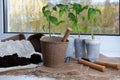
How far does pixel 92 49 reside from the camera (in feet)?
3.27

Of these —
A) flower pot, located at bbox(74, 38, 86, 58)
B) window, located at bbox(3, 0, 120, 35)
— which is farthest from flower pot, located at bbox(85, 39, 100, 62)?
window, located at bbox(3, 0, 120, 35)

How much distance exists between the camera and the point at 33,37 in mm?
1173

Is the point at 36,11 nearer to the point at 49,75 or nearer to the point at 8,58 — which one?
the point at 8,58

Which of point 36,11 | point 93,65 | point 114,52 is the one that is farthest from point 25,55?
point 114,52

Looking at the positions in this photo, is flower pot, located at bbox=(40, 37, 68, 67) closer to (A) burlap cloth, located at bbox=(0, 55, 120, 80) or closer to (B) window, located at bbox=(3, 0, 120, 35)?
(A) burlap cloth, located at bbox=(0, 55, 120, 80)

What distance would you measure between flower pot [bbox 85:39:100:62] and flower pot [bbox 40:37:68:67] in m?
0.14

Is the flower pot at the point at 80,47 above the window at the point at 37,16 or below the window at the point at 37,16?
below

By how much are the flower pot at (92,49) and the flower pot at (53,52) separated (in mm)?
142

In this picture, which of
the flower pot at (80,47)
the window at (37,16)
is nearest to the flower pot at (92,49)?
the flower pot at (80,47)

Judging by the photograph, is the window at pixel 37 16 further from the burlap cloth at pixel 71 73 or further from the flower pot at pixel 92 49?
the burlap cloth at pixel 71 73

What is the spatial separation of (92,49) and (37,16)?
0.53 meters

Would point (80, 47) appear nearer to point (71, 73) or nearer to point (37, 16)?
point (71, 73)

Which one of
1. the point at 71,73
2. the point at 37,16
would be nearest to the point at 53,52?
the point at 71,73

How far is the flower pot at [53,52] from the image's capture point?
0.88 m
